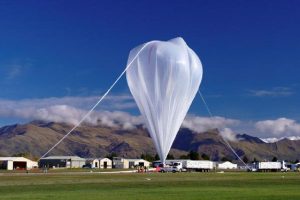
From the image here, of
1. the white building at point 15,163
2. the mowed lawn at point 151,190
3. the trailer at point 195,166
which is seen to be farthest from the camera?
the white building at point 15,163

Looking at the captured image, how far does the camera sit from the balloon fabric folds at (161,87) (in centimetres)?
5647

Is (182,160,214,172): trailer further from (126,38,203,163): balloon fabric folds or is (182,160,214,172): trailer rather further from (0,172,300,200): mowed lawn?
(126,38,203,163): balloon fabric folds

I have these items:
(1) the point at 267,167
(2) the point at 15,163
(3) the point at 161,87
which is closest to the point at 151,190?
(3) the point at 161,87

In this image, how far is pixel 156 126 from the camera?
184ft

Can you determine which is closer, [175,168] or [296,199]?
[296,199]

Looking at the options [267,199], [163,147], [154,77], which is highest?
[154,77]

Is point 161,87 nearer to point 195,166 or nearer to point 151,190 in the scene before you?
point 151,190

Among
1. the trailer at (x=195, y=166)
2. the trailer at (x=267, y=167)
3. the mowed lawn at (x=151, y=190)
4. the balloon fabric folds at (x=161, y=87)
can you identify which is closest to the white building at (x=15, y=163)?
the trailer at (x=195, y=166)

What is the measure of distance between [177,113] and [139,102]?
440 centimetres

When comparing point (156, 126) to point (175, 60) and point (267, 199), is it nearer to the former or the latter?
point (175, 60)

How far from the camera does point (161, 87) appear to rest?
189 ft

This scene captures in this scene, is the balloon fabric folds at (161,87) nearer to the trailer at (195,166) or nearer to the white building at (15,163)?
the trailer at (195,166)

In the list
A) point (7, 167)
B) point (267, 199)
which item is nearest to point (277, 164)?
point (7, 167)

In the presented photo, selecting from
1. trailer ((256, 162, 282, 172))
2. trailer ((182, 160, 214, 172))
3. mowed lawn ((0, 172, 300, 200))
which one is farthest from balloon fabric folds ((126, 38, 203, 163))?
trailer ((256, 162, 282, 172))
